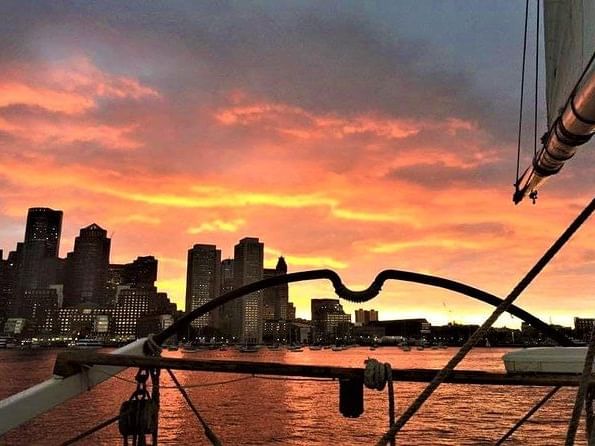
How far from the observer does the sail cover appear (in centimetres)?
621

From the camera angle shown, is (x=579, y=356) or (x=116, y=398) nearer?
(x=579, y=356)

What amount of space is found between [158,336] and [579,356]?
14.5 ft

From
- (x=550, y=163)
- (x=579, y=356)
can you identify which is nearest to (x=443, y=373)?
(x=579, y=356)

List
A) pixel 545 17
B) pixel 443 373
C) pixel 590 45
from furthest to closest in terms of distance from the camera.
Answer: pixel 545 17
pixel 590 45
pixel 443 373

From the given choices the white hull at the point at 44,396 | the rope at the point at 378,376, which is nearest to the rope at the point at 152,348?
the white hull at the point at 44,396

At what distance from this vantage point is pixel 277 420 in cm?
5356

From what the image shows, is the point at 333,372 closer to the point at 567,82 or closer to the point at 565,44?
the point at 567,82

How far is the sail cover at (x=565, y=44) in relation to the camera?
Result: 621 centimetres

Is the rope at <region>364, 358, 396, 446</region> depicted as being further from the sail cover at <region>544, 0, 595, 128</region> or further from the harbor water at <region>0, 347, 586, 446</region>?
the harbor water at <region>0, 347, 586, 446</region>

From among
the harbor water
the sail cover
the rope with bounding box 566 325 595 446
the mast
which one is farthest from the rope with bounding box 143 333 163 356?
the harbor water

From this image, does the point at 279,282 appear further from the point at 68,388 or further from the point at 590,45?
the point at 590,45

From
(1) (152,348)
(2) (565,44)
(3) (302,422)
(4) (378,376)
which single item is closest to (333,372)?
(4) (378,376)

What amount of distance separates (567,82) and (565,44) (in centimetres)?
72

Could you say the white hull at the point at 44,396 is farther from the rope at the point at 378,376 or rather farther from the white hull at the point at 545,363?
the white hull at the point at 545,363
